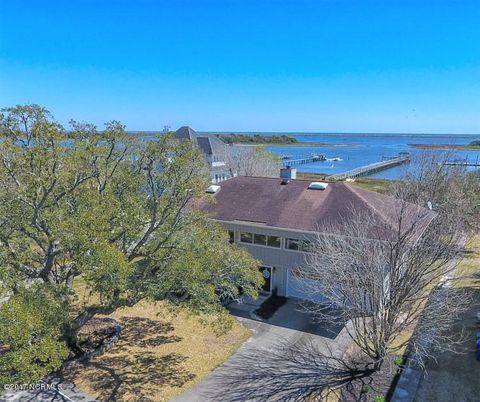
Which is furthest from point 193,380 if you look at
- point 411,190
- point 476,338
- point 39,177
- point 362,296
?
point 411,190

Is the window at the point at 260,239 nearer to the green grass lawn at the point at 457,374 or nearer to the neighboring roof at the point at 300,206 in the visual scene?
the neighboring roof at the point at 300,206

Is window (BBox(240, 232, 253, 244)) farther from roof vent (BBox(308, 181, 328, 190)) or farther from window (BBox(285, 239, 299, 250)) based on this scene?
roof vent (BBox(308, 181, 328, 190))

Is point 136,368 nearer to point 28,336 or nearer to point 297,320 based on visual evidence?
point 28,336

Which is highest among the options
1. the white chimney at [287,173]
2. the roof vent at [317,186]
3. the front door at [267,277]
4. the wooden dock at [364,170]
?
the white chimney at [287,173]

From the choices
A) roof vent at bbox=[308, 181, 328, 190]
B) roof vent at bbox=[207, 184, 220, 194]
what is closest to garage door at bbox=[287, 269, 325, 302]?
roof vent at bbox=[308, 181, 328, 190]

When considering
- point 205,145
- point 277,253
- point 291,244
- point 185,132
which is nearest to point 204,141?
point 205,145

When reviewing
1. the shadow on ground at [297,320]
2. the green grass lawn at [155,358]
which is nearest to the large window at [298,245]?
the shadow on ground at [297,320]

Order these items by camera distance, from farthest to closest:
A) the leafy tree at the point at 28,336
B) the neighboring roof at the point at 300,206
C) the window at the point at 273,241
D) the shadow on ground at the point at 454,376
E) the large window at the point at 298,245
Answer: the window at the point at 273,241, the neighboring roof at the point at 300,206, the large window at the point at 298,245, the shadow on ground at the point at 454,376, the leafy tree at the point at 28,336
